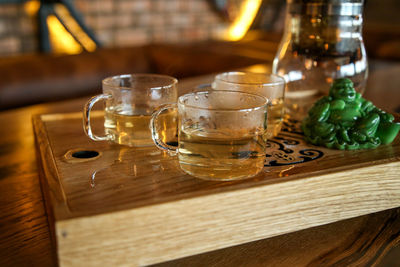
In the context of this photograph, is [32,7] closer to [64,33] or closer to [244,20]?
[64,33]

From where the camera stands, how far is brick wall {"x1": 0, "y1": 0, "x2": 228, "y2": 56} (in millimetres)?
2738

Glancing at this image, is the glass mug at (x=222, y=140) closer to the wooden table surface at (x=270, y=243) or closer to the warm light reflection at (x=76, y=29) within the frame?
the wooden table surface at (x=270, y=243)

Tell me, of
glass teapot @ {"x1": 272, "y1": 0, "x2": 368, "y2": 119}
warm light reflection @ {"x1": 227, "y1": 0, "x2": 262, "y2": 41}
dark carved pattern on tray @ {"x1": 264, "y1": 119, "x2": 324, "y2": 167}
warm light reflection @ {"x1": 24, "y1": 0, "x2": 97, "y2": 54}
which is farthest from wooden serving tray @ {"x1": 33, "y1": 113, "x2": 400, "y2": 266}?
warm light reflection @ {"x1": 227, "y1": 0, "x2": 262, "y2": 41}

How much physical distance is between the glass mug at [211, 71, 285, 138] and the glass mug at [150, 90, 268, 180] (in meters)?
0.11

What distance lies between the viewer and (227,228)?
1.51 ft

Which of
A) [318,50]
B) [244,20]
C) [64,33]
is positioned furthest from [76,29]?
[318,50]

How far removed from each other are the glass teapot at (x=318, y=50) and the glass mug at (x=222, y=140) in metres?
0.28

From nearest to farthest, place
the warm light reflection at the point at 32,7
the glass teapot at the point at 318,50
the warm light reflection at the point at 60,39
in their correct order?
the glass teapot at the point at 318,50
the warm light reflection at the point at 32,7
the warm light reflection at the point at 60,39

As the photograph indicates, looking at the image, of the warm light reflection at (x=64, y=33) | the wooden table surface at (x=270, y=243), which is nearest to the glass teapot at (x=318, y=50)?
the wooden table surface at (x=270, y=243)

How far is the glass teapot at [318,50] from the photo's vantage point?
70cm

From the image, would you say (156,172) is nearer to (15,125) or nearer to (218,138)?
(218,138)

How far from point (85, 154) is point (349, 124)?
1.27ft

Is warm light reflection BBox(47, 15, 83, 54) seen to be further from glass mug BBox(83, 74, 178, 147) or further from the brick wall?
glass mug BBox(83, 74, 178, 147)

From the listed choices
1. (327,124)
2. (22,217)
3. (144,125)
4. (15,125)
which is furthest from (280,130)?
(15,125)
